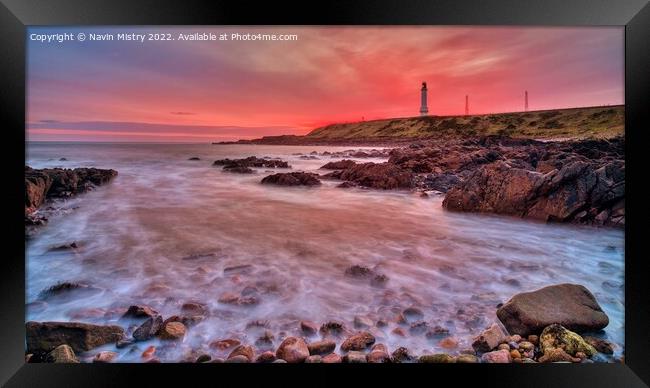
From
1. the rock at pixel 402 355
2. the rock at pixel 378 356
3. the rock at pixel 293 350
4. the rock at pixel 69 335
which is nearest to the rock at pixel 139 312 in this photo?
the rock at pixel 69 335

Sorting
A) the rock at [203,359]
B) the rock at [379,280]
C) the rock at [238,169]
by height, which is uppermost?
the rock at [238,169]

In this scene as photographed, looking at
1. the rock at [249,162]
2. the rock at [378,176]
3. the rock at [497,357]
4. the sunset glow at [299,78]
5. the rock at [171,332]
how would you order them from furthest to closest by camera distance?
the rock at [378,176]
the rock at [249,162]
the sunset glow at [299,78]
the rock at [171,332]
the rock at [497,357]

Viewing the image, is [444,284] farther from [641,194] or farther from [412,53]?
[412,53]

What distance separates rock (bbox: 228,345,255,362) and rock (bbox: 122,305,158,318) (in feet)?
2.83

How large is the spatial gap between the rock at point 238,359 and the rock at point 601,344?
123 inches

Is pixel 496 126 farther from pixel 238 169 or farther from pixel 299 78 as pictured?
pixel 238 169

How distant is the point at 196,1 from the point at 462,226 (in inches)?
146

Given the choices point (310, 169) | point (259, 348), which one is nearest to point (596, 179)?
point (310, 169)

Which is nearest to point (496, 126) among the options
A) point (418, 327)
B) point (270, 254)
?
point (418, 327)

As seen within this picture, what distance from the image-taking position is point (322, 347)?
121 inches

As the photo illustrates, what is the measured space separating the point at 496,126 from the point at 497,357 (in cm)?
264

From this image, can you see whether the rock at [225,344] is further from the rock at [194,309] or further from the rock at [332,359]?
the rock at [332,359]

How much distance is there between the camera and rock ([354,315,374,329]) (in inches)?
126

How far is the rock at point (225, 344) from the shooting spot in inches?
122
